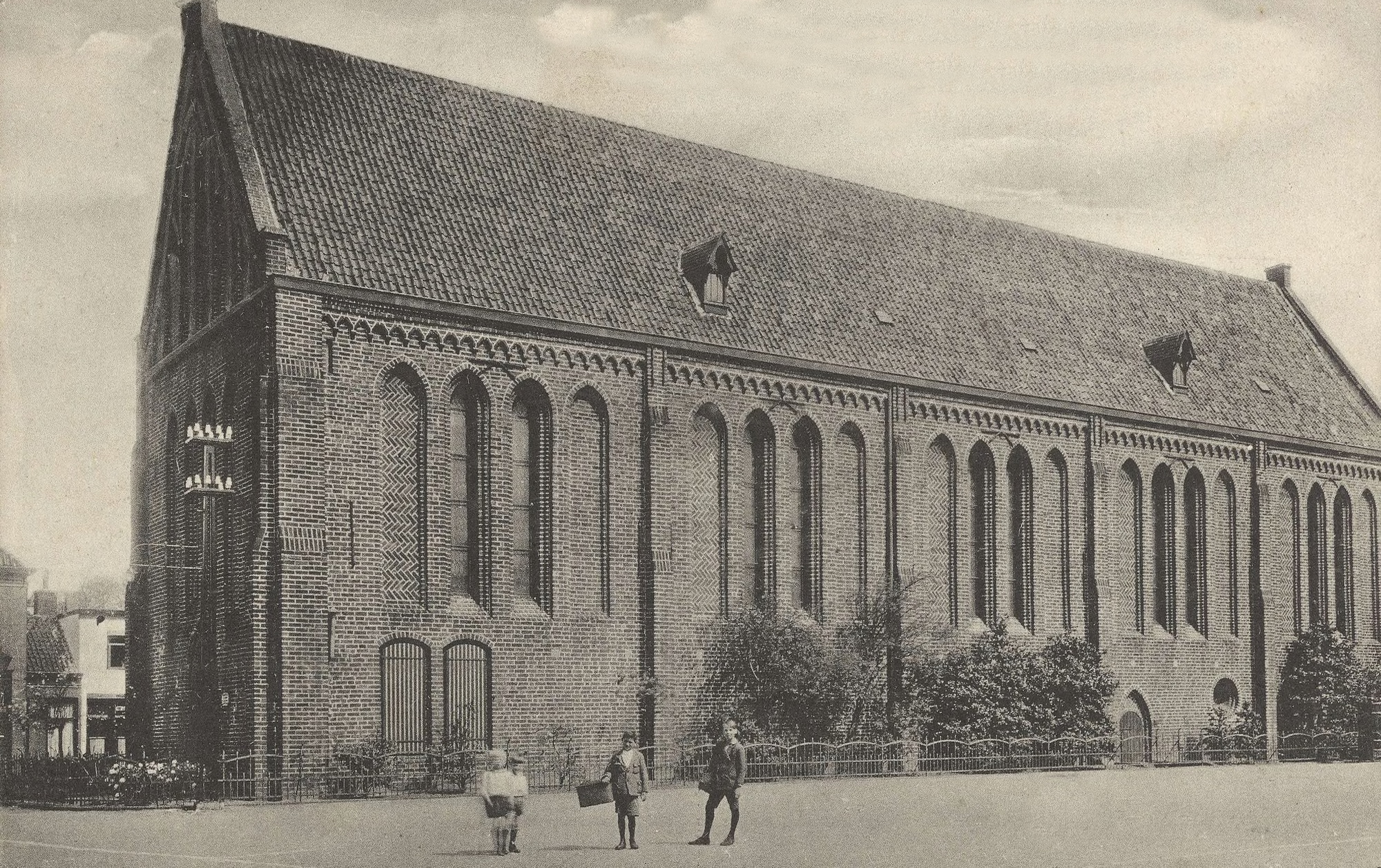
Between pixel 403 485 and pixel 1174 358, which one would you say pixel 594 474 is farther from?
pixel 1174 358

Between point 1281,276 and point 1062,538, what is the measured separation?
15.9 m

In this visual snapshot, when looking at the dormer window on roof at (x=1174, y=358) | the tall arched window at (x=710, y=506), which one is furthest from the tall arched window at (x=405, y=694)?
the dormer window on roof at (x=1174, y=358)

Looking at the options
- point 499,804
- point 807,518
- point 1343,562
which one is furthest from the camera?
point 1343,562

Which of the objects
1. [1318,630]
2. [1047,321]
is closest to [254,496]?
[1047,321]

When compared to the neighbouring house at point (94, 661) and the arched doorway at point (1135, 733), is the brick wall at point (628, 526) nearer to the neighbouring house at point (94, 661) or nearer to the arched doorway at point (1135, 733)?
the arched doorway at point (1135, 733)

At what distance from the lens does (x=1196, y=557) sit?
133 feet

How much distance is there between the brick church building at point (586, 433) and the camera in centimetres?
2648

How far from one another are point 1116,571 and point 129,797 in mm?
24534

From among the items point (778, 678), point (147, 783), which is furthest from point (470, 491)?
point (147, 783)

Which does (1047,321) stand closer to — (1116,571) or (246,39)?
(1116,571)

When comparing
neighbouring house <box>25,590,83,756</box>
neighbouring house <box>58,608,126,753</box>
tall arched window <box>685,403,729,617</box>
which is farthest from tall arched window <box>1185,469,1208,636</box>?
neighbouring house <box>58,608,126,753</box>

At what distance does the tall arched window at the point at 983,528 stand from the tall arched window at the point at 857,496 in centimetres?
359

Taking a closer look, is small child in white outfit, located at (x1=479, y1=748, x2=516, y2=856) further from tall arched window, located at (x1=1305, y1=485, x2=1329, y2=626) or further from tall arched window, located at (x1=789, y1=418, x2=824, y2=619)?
tall arched window, located at (x1=1305, y1=485, x2=1329, y2=626)

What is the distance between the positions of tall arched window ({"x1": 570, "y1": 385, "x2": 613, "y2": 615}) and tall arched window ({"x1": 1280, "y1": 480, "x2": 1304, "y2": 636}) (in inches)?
852
